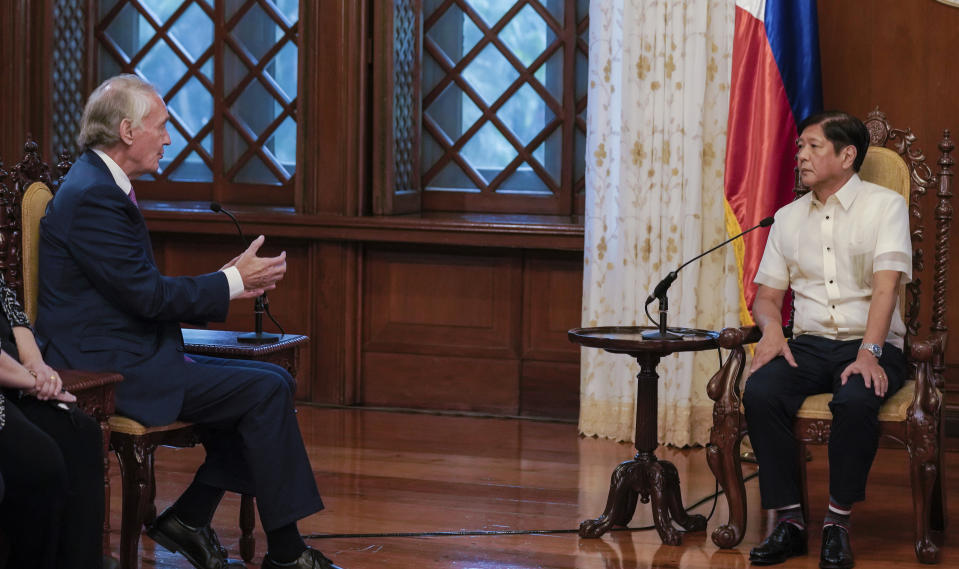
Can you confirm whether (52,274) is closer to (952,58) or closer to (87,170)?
(87,170)

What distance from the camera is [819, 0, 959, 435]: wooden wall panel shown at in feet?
13.4

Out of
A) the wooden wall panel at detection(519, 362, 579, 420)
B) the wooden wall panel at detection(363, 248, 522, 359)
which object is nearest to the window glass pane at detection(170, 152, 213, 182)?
the wooden wall panel at detection(363, 248, 522, 359)

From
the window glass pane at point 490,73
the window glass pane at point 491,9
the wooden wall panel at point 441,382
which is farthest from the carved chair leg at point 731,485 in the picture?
the window glass pane at point 491,9

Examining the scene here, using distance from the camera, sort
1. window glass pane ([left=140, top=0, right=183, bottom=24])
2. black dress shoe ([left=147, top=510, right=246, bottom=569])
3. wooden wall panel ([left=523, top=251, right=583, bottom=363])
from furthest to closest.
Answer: window glass pane ([left=140, top=0, right=183, bottom=24]), wooden wall panel ([left=523, top=251, right=583, bottom=363]), black dress shoe ([left=147, top=510, right=246, bottom=569])

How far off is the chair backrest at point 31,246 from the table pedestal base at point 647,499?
142cm

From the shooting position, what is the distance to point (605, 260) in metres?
4.25

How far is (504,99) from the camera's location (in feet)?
15.8

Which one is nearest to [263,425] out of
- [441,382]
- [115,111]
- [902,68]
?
[115,111]

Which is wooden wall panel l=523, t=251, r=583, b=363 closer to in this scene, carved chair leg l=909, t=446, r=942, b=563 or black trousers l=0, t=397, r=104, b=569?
carved chair leg l=909, t=446, r=942, b=563

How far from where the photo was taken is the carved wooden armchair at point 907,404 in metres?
2.93

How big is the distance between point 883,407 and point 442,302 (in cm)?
206

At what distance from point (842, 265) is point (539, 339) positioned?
5.42ft

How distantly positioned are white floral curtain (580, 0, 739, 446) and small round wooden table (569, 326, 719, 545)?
98cm

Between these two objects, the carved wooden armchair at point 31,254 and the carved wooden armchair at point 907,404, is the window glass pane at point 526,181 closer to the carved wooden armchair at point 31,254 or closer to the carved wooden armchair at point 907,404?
the carved wooden armchair at point 907,404
